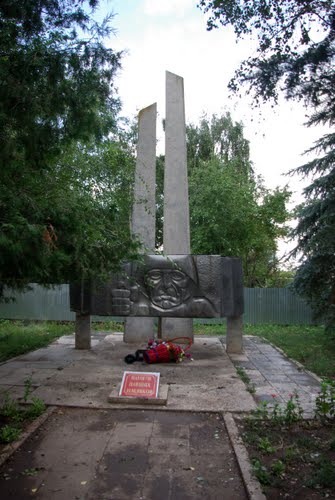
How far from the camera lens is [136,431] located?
499cm

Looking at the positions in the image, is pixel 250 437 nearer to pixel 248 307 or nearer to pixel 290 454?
pixel 290 454

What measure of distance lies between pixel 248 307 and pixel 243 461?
46.3ft

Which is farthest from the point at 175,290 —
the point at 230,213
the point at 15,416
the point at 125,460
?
the point at 230,213

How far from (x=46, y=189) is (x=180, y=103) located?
8.69 metres

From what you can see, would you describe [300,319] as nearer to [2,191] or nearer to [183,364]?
[183,364]

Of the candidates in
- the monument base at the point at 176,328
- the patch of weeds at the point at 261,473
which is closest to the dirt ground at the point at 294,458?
the patch of weeds at the point at 261,473

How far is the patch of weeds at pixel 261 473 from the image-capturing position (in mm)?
3732

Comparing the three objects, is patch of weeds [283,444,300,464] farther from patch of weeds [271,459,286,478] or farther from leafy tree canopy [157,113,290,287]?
leafy tree canopy [157,113,290,287]

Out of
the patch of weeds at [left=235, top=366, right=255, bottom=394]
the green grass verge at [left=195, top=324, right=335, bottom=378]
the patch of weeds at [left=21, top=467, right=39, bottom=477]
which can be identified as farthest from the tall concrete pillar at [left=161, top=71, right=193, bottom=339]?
the patch of weeds at [left=21, top=467, right=39, bottom=477]

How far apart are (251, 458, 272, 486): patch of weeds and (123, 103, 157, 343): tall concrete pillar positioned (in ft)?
26.3

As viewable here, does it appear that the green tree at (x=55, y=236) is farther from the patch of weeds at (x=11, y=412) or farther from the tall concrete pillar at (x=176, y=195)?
the tall concrete pillar at (x=176, y=195)

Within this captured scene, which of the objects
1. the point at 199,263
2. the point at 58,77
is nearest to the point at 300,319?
the point at 199,263

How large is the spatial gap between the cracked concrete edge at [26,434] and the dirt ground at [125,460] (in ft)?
0.15

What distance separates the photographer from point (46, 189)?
4.34 m
